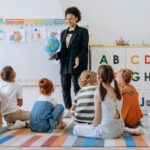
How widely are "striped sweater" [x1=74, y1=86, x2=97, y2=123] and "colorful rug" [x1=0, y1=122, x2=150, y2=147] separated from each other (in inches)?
6.6

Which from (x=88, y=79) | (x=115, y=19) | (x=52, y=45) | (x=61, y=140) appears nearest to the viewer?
(x=61, y=140)

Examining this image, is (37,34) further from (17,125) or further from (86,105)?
(86,105)

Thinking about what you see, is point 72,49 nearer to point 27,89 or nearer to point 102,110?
point 27,89

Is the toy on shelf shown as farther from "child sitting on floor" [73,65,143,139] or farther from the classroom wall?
"child sitting on floor" [73,65,143,139]

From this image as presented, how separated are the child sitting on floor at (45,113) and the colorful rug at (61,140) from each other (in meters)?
0.09

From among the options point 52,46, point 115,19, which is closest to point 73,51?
point 52,46

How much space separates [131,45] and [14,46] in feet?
4.79

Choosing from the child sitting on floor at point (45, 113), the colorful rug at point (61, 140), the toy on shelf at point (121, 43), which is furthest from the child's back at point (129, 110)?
the toy on shelf at point (121, 43)

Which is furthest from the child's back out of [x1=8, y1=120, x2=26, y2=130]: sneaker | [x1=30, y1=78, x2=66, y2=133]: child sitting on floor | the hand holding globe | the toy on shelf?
the toy on shelf

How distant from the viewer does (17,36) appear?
4.07 metres

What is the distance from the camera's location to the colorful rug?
7.09 ft

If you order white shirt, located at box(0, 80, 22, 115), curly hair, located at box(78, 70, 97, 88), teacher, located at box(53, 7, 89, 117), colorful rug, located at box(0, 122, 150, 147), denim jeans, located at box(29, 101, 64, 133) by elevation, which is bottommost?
colorful rug, located at box(0, 122, 150, 147)

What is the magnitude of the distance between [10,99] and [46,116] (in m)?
0.45

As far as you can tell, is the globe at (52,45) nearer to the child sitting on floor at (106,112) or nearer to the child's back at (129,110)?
the child's back at (129,110)
